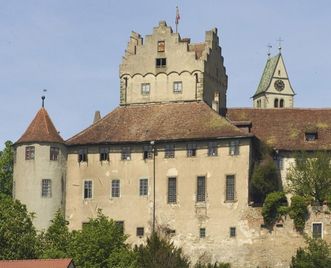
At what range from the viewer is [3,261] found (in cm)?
8275

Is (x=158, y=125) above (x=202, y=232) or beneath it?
above

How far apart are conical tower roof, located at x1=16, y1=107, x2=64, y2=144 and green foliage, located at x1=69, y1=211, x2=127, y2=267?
11.3m

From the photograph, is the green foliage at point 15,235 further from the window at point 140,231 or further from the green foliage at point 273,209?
the green foliage at point 273,209

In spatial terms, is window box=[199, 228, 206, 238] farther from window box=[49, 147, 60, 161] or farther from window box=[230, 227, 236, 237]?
window box=[49, 147, 60, 161]

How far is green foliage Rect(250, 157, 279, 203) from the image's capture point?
3775 inches

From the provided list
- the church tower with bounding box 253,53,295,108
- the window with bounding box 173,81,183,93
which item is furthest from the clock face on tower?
the window with bounding box 173,81,183,93

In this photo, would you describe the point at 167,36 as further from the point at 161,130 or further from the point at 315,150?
the point at 315,150

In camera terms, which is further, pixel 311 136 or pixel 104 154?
pixel 311 136

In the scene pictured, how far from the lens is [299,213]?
93000mm

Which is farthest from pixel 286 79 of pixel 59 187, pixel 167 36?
pixel 59 187

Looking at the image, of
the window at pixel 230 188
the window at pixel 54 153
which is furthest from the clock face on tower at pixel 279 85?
the window at pixel 230 188

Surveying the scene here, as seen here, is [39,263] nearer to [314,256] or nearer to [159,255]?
[159,255]

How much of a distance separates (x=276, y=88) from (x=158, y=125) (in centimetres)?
5222

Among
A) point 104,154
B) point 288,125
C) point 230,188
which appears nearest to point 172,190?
point 230,188
